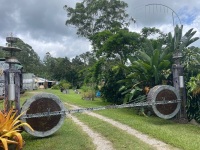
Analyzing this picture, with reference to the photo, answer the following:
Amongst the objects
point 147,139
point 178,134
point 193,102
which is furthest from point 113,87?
point 147,139

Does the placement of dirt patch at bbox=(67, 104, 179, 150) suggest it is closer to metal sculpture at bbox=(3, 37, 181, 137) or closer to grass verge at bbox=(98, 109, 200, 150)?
grass verge at bbox=(98, 109, 200, 150)

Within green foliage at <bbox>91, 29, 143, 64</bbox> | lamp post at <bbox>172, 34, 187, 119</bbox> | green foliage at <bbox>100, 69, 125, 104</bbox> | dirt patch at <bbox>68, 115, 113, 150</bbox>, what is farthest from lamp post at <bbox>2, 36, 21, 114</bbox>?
green foliage at <bbox>91, 29, 143, 64</bbox>

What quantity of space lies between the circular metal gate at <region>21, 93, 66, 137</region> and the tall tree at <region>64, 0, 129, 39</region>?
17641 millimetres

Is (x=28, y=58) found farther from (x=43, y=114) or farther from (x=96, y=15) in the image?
(x=43, y=114)

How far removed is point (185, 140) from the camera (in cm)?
656

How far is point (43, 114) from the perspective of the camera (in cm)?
704

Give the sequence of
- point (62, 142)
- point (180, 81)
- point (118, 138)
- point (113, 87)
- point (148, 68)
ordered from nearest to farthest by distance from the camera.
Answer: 1. point (62, 142)
2. point (118, 138)
3. point (180, 81)
4. point (148, 68)
5. point (113, 87)

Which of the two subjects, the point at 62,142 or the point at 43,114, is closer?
the point at 62,142

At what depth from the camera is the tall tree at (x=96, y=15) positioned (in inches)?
989

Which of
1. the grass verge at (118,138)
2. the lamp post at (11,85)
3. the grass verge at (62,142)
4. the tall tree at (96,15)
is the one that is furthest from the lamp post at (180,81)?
the tall tree at (96,15)

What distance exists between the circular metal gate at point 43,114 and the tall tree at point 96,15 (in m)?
17.6

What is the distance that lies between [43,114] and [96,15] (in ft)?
67.9

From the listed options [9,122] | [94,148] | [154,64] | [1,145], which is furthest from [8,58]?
[154,64]

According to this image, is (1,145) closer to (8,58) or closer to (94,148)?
(94,148)
